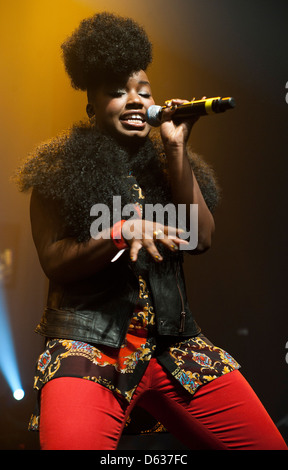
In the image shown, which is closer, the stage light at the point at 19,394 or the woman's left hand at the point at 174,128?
the woman's left hand at the point at 174,128

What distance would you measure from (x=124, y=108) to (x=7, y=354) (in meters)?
1.16

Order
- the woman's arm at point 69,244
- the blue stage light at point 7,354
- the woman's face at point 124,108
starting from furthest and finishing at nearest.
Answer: the blue stage light at point 7,354, the woman's face at point 124,108, the woman's arm at point 69,244

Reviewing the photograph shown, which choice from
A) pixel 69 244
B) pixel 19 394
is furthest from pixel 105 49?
pixel 19 394

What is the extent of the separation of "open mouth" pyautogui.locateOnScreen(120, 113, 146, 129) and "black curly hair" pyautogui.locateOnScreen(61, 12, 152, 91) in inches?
5.2

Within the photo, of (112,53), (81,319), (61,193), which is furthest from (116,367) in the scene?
(112,53)

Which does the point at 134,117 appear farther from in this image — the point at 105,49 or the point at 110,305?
the point at 110,305

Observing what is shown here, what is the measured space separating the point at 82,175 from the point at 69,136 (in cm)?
16

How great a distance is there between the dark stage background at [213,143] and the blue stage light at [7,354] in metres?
0.02

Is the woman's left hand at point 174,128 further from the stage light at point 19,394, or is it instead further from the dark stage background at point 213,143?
the stage light at point 19,394

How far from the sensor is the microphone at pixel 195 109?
1.11 meters

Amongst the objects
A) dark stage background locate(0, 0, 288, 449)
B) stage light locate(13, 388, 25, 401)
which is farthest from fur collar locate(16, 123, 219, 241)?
stage light locate(13, 388, 25, 401)

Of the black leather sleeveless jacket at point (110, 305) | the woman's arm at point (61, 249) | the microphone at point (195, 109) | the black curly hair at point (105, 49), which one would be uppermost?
the black curly hair at point (105, 49)

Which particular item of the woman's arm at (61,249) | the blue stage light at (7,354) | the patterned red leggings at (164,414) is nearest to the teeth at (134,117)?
the woman's arm at (61,249)

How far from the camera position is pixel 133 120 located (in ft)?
4.64
